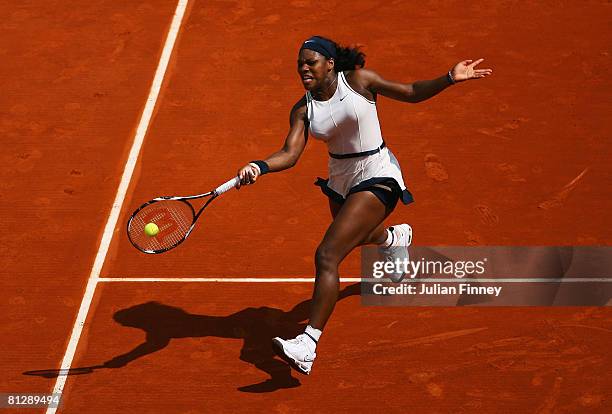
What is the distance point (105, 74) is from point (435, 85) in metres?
5.06

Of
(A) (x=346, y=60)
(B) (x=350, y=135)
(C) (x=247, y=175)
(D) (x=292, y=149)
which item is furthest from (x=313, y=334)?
(A) (x=346, y=60)

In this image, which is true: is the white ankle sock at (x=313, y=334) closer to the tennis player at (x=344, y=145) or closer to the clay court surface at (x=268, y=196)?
the tennis player at (x=344, y=145)

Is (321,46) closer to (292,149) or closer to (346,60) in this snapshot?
(346,60)

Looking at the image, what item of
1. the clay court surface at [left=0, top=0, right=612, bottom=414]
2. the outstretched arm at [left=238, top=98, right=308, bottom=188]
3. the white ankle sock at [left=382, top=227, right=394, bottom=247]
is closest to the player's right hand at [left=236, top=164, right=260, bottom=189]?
the outstretched arm at [left=238, top=98, right=308, bottom=188]

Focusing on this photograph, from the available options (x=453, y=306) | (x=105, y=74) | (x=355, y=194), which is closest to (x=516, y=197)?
(x=453, y=306)

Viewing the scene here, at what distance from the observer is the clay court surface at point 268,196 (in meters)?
7.79

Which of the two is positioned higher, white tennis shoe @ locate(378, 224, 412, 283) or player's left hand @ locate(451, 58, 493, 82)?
player's left hand @ locate(451, 58, 493, 82)

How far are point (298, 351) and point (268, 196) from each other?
2.76 metres

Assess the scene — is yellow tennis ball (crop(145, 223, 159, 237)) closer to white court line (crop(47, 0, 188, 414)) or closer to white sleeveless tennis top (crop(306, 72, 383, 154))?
white court line (crop(47, 0, 188, 414))

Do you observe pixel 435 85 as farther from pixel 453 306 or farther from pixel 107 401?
pixel 107 401

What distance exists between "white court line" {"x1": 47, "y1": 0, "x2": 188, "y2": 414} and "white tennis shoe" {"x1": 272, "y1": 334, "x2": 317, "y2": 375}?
153cm

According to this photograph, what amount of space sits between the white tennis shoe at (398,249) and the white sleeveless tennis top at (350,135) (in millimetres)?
803

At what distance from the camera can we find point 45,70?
38.9 ft

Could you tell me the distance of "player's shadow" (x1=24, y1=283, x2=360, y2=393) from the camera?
8.01 metres
